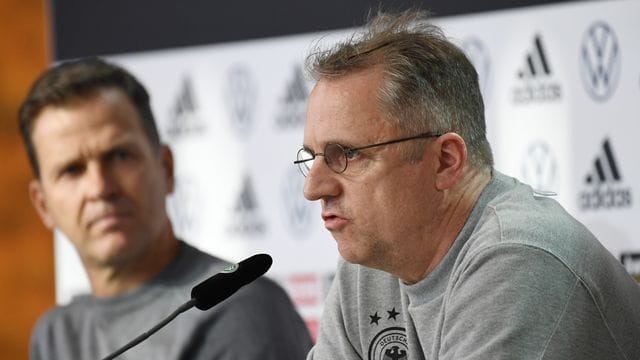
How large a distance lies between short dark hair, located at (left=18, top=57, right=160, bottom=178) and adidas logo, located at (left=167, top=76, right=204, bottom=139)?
1.00m

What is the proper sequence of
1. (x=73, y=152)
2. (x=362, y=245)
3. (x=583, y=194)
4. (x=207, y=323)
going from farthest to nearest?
(x=583, y=194)
(x=73, y=152)
(x=207, y=323)
(x=362, y=245)

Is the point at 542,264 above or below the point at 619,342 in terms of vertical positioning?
above

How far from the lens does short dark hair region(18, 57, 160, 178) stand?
2.79 m

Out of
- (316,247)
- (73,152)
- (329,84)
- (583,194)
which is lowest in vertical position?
(316,247)

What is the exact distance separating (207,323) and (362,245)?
2.50 feet

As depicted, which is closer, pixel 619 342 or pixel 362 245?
pixel 619 342

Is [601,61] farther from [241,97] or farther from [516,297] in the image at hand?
[516,297]

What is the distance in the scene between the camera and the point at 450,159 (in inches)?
74.7

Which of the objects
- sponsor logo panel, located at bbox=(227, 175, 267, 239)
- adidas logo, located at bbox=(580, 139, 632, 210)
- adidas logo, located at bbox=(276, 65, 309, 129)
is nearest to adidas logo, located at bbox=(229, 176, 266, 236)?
sponsor logo panel, located at bbox=(227, 175, 267, 239)

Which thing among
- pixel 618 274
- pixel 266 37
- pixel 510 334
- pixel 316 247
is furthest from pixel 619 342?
pixel 266 37

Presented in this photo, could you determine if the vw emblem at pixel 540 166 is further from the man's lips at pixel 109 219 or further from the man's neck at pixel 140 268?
the man's lips at pixel 109 219

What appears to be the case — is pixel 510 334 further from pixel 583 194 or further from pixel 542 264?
pixel 583 194

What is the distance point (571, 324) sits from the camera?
1639 millimetres

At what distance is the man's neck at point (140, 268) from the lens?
108 inches
